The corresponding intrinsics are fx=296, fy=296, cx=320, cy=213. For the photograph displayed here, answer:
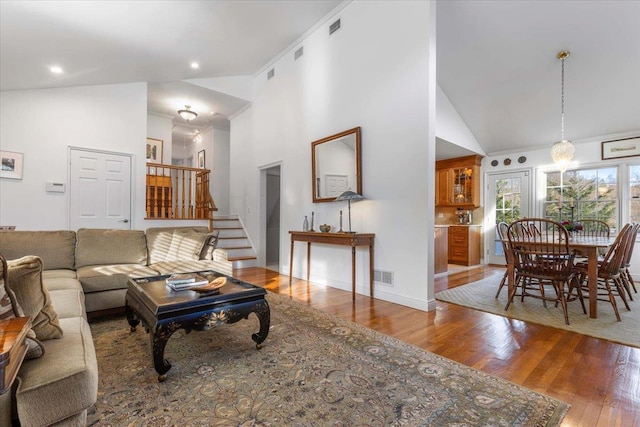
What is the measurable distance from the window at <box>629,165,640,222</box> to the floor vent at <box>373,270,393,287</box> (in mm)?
4578

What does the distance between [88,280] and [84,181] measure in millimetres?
3193

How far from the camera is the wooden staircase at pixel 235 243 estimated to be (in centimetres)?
612

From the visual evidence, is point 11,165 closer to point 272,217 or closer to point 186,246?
point 186,246

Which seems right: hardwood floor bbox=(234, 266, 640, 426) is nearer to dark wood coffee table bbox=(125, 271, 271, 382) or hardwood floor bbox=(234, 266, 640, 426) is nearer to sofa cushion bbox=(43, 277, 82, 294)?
dark wood coffee table bbox=(125, 271, 271, 382)

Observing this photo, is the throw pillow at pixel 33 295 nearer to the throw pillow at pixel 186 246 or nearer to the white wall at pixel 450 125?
the throw pillow at pixel 186 246

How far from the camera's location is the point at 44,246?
3.15 meters

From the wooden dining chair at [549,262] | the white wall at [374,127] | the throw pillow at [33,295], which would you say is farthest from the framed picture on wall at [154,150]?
the wooden dining chair at [549,262]

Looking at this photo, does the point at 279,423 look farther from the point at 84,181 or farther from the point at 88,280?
the point at 84,181

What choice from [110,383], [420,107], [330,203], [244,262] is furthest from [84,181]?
[420,107]

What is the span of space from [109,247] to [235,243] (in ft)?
10.1

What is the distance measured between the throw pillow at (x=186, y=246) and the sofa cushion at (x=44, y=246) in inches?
39.5

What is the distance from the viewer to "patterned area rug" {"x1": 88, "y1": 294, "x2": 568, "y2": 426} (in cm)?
151

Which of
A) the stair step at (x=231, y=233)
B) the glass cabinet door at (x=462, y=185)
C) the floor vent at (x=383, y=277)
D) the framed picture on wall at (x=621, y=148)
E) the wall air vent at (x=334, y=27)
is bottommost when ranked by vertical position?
the floor vent at (x=383, y=277)

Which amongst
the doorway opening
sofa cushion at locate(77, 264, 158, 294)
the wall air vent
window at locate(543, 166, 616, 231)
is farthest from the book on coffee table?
window at locate(543, 166, 616, 231)
